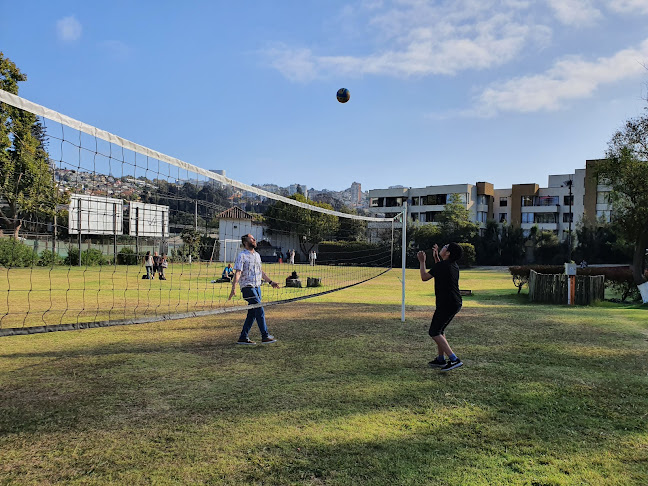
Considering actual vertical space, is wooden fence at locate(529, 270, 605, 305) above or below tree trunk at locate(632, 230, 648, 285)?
below

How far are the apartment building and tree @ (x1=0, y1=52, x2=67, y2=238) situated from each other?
157 ft

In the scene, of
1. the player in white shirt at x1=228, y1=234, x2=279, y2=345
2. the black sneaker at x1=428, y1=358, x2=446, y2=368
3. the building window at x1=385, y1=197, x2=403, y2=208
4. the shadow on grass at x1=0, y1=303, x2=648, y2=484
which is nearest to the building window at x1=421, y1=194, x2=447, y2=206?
the building window at x1=385, y1=197, x2=403, y2=208

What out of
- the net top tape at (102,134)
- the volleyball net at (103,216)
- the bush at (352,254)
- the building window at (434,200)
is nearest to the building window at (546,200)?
the building window at (434,200)

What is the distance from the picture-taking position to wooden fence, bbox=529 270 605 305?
14773 mm

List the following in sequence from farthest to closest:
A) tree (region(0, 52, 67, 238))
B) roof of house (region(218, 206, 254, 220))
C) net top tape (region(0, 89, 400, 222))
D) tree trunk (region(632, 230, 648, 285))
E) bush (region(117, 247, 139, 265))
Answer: bush (region(117, 247, 139, 265))
tree trunk (region(632, 230, 648, 285))
roof of house (region(218, 206, 254, 220))
tree (region(0, 52, 67, 238))
net top tape (region(0, 89, 400, 222))

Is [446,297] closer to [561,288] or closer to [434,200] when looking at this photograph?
[561,288]

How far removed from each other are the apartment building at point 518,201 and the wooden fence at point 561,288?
4536cm

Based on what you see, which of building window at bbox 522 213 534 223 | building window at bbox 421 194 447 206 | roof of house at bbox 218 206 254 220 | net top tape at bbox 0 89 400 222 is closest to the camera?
net top tape at bbox 0 89 400 222

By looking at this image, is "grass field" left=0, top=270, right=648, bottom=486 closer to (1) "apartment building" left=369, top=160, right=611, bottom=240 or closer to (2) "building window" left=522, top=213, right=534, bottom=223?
(1) "apartment building" left=369, top=160, right=611, bottom=240

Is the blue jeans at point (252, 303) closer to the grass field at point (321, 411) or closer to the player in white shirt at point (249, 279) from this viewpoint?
the player in white shirt at point (249, 279)

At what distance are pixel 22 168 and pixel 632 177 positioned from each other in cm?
2309

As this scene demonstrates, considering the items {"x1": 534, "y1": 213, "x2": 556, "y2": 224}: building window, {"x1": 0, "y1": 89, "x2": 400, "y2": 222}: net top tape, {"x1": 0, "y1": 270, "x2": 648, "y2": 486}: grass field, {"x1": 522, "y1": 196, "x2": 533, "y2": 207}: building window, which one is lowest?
{"x1": 0, "y1": 270, "x2": 648, "y2": 486}: grass field

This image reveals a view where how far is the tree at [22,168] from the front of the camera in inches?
364

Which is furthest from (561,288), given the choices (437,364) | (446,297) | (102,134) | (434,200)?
(434,200)
